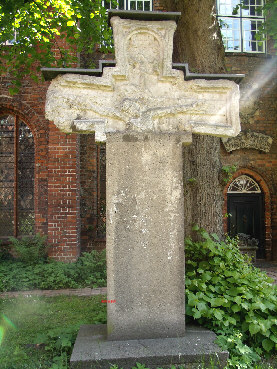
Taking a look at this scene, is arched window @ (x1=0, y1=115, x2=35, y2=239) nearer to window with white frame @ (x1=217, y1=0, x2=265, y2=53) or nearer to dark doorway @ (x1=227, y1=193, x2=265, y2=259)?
dark doorway @ (x1=227, y1=193, x2=265, y2=259)

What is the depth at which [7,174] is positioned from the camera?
31.1ft

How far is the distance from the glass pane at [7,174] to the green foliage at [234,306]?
Answer: 6.64 meters

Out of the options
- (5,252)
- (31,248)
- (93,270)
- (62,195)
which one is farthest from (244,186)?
(5,252)

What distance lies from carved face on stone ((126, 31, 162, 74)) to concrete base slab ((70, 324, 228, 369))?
98.7 inches

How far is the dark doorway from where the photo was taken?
11.4 metres

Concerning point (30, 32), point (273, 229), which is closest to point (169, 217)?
point (30, 32)

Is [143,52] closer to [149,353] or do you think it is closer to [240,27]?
[149,353]

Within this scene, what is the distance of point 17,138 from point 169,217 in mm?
7406

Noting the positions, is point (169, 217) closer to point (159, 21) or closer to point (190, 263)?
point (190, 263)

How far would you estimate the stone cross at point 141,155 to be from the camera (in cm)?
316

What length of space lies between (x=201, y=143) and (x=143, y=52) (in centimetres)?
203

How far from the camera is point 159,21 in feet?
11.0

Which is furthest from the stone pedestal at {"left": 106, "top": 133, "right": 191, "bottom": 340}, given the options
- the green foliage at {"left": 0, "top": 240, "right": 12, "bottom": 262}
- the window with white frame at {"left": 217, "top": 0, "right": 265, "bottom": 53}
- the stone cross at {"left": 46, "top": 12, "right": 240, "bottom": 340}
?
the window with white frame at {"left": 217, "top": 0, "right": 265, "bottom": 53}

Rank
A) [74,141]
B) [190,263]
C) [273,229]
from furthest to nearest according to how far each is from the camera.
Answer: [273,229]
[74,141]
[190,263]
